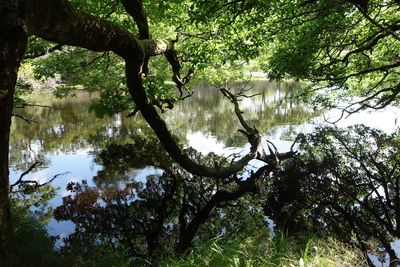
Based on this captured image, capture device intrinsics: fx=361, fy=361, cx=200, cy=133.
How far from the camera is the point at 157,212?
930cm

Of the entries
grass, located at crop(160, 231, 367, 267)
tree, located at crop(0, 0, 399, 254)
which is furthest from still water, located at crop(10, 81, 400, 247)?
grass, located at crop(160, 231, 367, 267)

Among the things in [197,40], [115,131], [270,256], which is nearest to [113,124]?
[115,131]

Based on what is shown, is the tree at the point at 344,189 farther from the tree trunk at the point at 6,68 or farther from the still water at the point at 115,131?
the tree trunk at the point at 6,68

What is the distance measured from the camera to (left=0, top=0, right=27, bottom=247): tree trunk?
7.40ft

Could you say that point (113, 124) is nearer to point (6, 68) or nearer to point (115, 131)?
point (115, 131)

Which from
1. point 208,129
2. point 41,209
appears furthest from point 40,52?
point 208,129

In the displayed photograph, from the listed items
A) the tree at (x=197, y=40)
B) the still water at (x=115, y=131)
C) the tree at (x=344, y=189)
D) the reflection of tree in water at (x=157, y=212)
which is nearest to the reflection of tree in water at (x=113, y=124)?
the still water at (x=115, y=131)

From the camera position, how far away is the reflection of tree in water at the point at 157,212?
8227mm

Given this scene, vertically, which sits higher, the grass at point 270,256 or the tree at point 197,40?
the tree at point 197,40

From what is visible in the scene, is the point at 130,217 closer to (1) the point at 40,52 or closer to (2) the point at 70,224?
(2) the point at 70,224

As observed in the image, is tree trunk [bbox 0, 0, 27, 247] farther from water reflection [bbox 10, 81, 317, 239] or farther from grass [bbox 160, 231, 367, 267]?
water reflection [bbox 10, 81, 317, 239]

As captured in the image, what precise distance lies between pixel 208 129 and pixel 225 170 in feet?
44.5

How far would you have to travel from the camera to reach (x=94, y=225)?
9094 mm

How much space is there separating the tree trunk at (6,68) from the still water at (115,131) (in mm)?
7219
